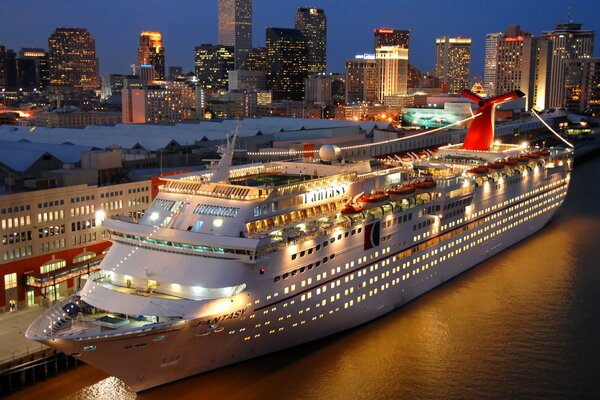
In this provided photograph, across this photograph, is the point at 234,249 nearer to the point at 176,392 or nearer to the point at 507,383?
the point at 176,392

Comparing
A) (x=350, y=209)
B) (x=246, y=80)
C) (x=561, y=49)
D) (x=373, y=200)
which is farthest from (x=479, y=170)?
(x=561, y=49)

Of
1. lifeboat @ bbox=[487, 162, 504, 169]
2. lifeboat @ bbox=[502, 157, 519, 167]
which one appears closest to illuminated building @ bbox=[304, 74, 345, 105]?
lifeboat @ bbox=[502, 157, 519, 167]

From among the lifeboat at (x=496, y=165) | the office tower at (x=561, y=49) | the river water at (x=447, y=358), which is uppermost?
the office tower at (x=561, y=49)

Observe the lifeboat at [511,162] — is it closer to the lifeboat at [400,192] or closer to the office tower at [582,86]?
the lifeboat at [400,192]

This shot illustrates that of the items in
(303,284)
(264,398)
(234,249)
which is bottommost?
(264,398)

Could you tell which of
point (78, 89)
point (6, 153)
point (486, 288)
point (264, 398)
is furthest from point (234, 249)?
point (78, 89)

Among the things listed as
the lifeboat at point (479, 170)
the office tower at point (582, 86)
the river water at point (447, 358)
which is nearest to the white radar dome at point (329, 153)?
the river water at point (447, 358)

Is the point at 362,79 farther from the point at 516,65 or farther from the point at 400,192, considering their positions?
the point at 400,192
